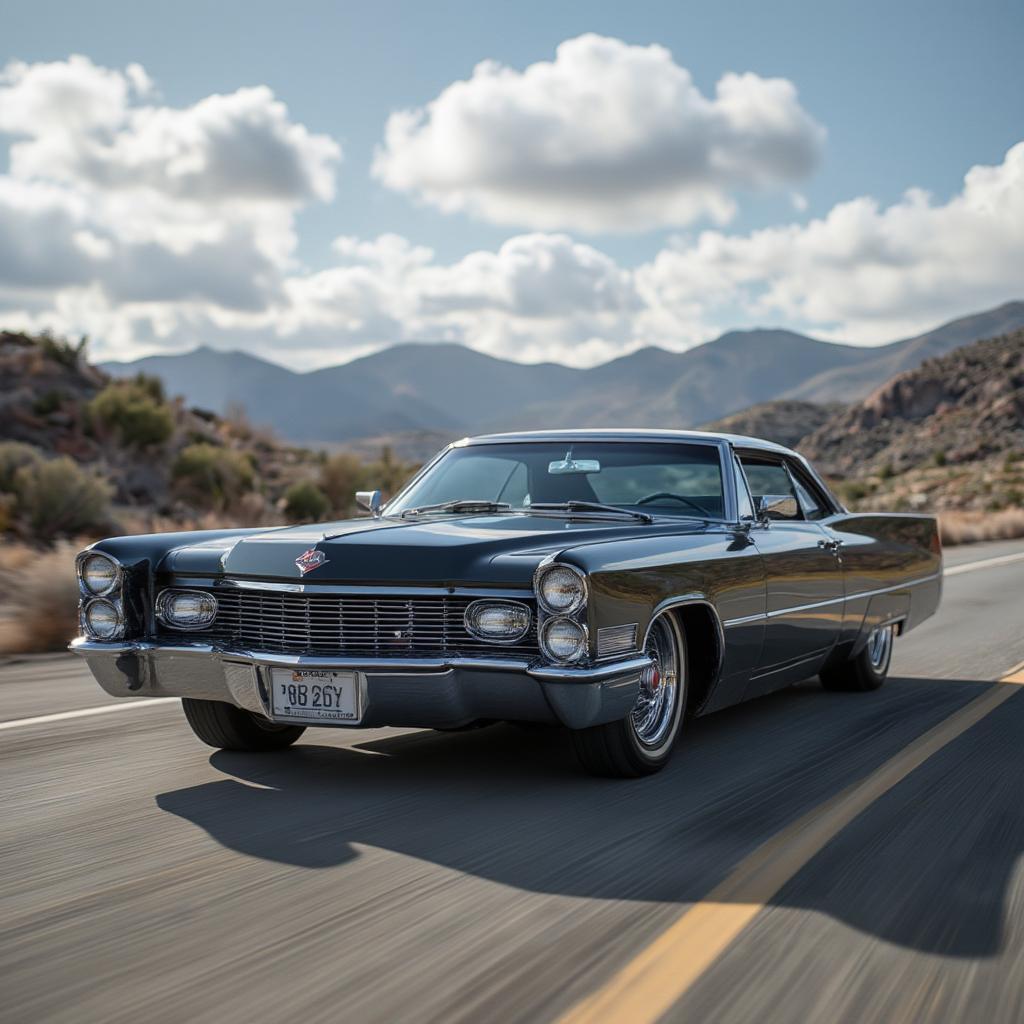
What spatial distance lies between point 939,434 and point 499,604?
7884 cm

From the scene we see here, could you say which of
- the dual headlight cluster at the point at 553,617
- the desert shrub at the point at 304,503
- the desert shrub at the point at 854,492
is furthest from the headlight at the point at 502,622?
the desert shrub at the point at 854,492

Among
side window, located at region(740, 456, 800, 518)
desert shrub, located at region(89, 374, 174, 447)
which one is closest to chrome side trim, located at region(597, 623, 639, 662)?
side window, located at region(740, 456, 800, 518)

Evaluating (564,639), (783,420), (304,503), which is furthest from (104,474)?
(783,420)

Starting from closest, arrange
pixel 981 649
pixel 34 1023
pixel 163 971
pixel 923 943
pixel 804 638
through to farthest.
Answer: pixel 34 1023 → pixel 163 971 → pixel 923 943 → pixel 804 638 → pixel 981 649

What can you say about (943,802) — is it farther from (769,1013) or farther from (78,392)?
(78,392)

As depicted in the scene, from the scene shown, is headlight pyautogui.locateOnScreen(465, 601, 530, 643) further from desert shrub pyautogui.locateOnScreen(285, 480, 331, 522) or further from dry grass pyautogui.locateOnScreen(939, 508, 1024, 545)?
dry grass pyautogui.locateOnScreen(939, 508, 1024, 545)

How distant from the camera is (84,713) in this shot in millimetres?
7172

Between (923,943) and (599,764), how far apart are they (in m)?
1.99

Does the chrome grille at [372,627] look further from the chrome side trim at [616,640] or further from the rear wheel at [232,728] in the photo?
the rear wheel at [232,728]

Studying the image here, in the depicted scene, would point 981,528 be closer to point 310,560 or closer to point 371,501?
point 371,501

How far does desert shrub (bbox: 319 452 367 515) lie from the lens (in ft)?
97.0

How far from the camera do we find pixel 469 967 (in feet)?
11.0

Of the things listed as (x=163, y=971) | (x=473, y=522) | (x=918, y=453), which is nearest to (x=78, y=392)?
(x=473, y=522)

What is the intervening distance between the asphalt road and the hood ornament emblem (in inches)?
35.4
